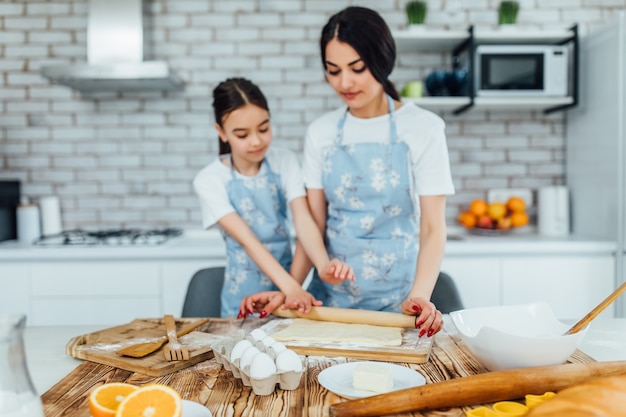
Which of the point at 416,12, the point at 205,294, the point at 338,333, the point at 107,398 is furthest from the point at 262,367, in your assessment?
the point at 416,12

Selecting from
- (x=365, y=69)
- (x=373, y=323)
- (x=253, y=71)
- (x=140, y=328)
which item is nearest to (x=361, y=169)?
(x=365, y=69)

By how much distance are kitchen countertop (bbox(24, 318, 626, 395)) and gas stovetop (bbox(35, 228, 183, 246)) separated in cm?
126

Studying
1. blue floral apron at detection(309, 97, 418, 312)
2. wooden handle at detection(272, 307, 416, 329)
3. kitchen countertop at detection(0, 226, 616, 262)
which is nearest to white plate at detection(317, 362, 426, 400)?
wooden handle at detection(272, 307, 416, 329)

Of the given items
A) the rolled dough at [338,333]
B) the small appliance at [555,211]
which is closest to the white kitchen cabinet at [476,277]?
the small appliance at [555,211]

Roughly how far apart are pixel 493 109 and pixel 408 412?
2679mm

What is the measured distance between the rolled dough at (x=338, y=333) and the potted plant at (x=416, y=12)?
6.80 ft

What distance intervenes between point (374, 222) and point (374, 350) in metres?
0.66

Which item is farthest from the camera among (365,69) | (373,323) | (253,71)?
(253,71)

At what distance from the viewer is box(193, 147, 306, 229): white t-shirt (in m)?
1.84

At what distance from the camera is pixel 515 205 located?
3076 millimetres

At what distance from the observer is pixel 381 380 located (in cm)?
93

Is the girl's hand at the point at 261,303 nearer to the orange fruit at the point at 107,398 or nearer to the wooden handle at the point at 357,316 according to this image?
the wooden handle at the point at 357,316

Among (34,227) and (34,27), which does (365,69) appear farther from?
(34,27)

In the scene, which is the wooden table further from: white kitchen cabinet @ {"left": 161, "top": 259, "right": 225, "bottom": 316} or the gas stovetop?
the gas stovetop
